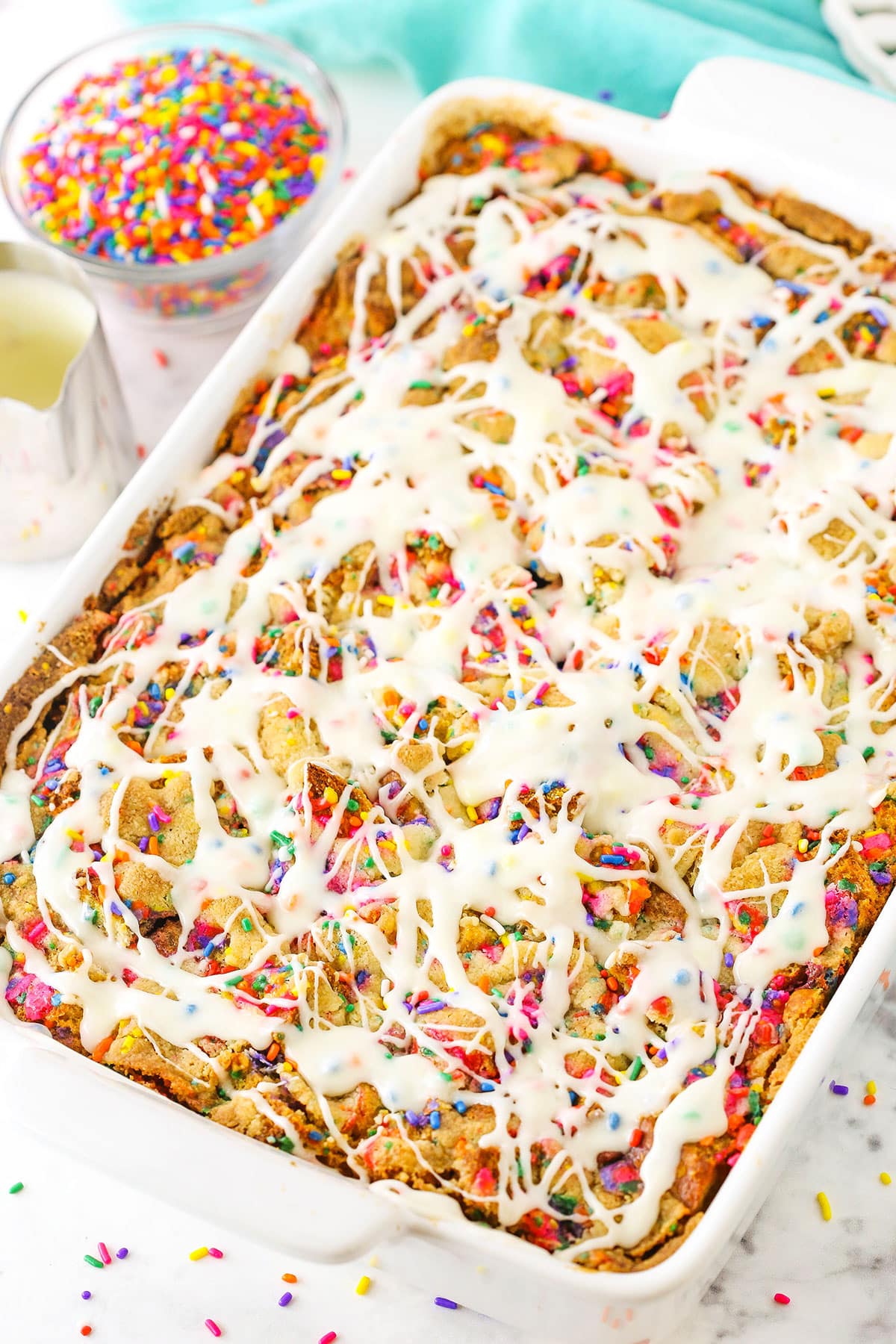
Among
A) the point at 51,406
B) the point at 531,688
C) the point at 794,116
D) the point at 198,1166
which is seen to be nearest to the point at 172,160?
the point at 51,406

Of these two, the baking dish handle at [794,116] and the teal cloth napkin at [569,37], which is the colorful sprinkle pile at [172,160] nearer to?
the teal cloth napkin at [569,37]

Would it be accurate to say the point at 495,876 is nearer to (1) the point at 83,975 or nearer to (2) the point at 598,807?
(2) the point at 598,807

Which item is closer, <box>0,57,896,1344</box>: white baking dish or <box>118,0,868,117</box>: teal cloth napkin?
<box>0,57,896,1344</box>: white baking dish

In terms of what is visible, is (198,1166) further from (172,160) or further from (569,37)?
(569,37)

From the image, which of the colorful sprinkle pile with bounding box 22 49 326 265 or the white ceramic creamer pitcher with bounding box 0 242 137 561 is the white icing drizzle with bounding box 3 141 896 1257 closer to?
the white ceramic creamer pitcher with bounding box 0 242 137 561

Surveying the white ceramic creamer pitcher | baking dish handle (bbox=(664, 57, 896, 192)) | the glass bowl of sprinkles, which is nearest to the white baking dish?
the white ceramic creamer pitcher

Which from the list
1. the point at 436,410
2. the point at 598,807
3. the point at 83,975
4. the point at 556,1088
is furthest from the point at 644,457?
the point at 83,975

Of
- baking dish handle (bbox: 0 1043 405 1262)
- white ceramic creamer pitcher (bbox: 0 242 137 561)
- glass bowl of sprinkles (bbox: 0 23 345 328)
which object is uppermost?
glass bowl of sprinkles (bbox: 0 23 345 328)
